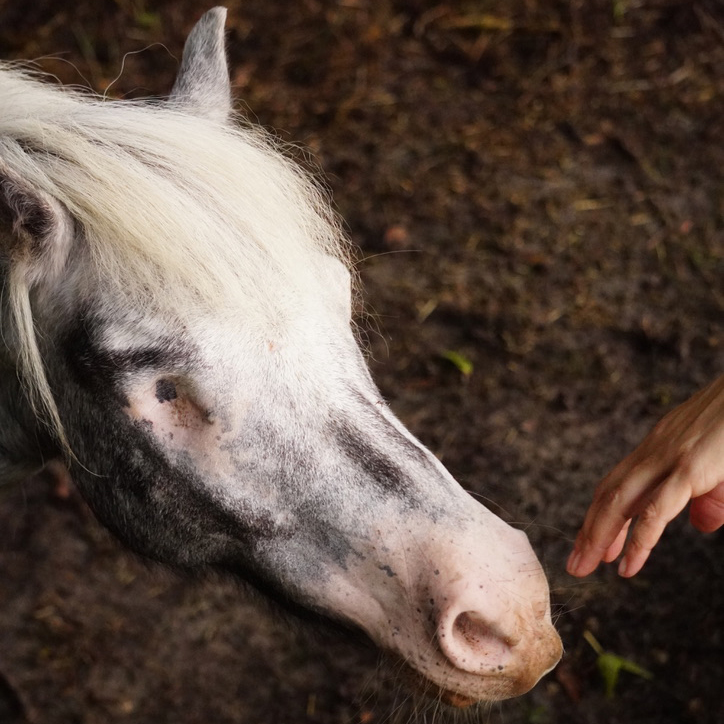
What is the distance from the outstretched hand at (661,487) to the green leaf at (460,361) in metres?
1.70

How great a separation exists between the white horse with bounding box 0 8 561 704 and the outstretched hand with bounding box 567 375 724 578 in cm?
20

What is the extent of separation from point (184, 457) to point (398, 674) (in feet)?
1.93

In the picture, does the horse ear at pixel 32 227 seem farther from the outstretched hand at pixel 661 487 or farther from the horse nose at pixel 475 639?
the outstretched hand at pixel 661 487

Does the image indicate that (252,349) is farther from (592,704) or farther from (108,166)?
(592,704)

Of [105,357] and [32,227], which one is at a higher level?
[32,227]

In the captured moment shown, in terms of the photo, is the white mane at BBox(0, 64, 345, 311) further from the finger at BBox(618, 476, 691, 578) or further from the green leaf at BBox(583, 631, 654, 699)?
the green leaf at BBox(583, 631, 654, 699)

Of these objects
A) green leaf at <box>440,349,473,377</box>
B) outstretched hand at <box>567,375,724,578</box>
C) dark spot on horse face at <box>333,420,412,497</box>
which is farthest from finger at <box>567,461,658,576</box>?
green leaf at <box>440,349,473,377</box>

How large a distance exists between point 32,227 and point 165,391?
0.40 m

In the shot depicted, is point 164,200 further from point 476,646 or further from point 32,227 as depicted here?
point 476,646

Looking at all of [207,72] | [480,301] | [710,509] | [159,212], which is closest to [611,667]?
[710,509]

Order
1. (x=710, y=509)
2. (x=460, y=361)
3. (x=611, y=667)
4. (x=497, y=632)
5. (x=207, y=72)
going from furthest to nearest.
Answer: (x=460, y=361) < (x=611, y=667) < (x=207, y=72) < (x=710, y=509) < (x=497, y=632)

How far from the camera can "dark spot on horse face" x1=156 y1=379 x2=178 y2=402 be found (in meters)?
1.45

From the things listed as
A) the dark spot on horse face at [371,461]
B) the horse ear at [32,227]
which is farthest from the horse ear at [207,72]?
the dark spot on horse face at [371,461]

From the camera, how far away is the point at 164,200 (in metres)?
1.45
